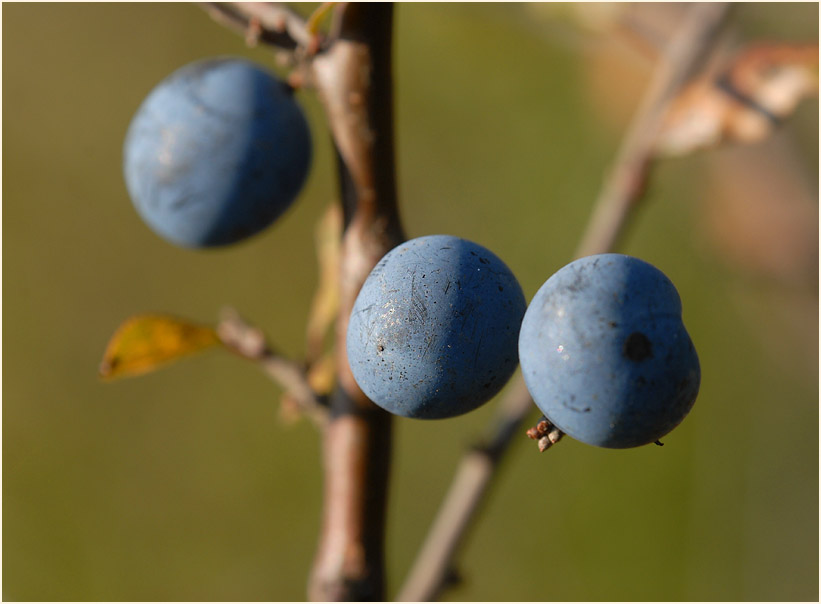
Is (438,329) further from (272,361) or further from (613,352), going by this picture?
(272,361)

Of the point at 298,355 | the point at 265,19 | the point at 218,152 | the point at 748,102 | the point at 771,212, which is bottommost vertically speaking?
the point at 298,355

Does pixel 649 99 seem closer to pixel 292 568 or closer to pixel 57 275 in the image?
pixel 292 568

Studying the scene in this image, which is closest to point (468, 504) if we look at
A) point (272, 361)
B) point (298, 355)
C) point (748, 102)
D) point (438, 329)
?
point (272, 361)

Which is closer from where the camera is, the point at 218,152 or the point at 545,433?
the point at 545,433

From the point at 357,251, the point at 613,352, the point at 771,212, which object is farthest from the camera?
the point at 771,212

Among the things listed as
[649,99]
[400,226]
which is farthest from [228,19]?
[649,99]

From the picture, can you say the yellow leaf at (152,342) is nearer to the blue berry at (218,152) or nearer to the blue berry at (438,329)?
the blue berry at (218,152)

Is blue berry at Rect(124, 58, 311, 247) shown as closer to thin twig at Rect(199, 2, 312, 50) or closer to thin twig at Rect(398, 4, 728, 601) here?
thin twig at Rect(199, 2, 312, 50)
